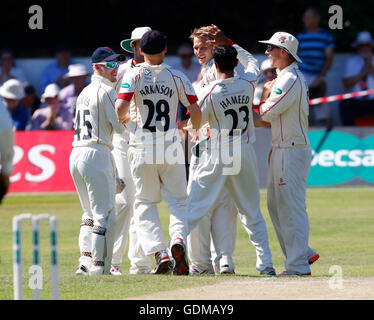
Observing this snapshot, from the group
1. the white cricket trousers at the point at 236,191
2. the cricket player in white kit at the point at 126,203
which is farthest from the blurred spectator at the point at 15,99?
the white cricket trousers at the point at 236,191

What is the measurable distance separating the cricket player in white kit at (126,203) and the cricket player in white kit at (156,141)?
0.61 m

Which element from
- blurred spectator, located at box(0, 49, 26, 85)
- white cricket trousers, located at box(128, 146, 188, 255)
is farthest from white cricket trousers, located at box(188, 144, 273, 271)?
blurred spectator, located at box(0, 49, 26, 85)

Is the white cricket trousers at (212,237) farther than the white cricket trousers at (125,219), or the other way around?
the white cricket trousers at (125,219)

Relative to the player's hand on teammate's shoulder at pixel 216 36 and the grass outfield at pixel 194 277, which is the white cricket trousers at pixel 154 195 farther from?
the player's hand on teammate's shoulder at pixel 216 36

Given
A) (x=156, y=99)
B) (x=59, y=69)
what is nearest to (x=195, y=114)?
(x=156, y=99)

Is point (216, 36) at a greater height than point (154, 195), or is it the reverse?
point (216, 36)

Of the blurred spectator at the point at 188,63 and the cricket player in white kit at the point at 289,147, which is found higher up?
the blurred spectator at the point at 188,63

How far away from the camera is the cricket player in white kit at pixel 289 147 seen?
10.3 metres

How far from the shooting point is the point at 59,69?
73.6ft

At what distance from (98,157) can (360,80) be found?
511 inches

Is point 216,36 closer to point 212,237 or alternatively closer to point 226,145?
point 226,145

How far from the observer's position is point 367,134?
66.2 feet

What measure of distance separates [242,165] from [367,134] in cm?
1042

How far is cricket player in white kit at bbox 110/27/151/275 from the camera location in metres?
10.9
